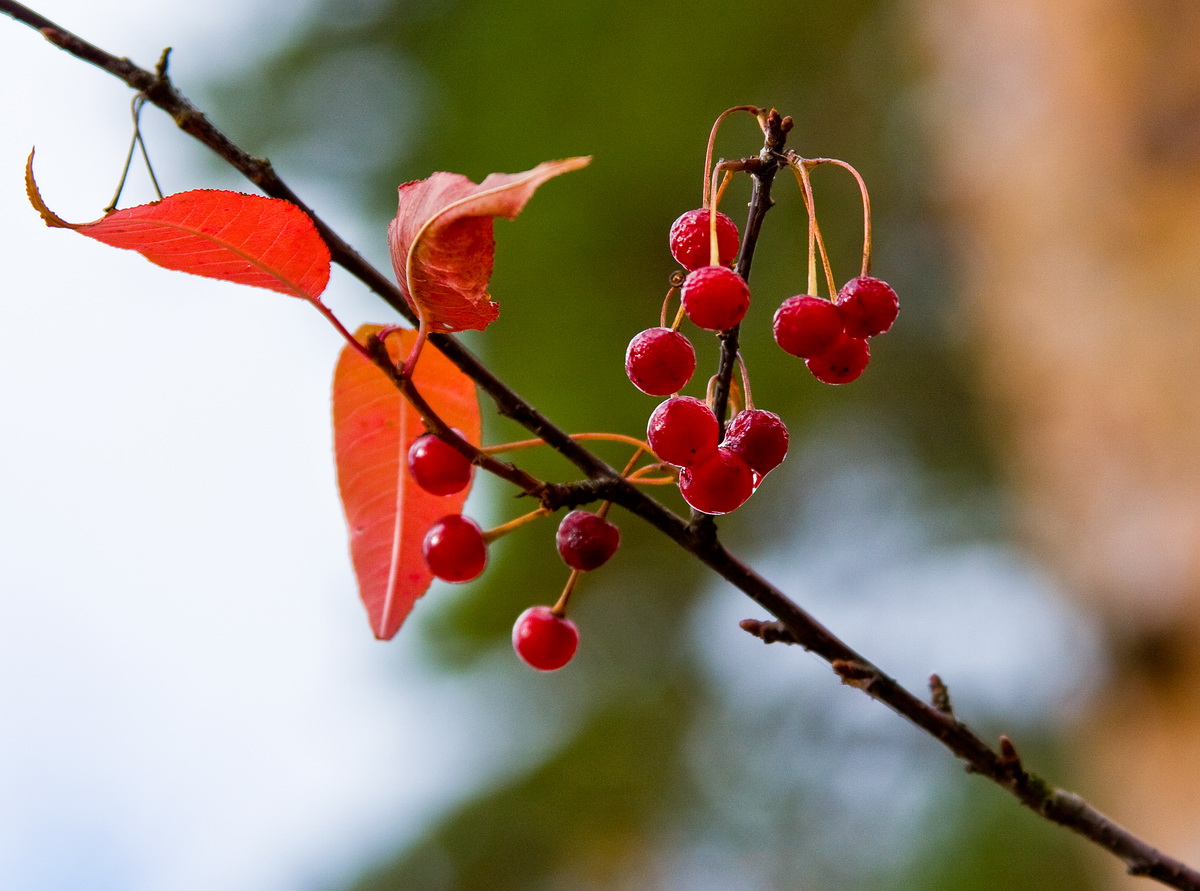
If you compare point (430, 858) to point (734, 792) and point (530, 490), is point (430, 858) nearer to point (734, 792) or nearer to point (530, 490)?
point (734, 792)

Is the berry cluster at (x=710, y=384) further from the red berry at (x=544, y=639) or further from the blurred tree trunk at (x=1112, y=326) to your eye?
the blurred tree trunk at (x=1112, y=326)

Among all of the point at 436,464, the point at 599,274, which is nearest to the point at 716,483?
the point at 436,464

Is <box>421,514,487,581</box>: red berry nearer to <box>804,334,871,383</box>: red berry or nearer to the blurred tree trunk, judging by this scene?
<box>804,334,871,383</box>: red berry

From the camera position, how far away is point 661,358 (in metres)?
0.37

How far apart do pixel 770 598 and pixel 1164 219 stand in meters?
1.45

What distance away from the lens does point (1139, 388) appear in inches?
60.9

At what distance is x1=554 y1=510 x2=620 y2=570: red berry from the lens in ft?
1.33

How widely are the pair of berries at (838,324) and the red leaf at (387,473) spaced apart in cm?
16

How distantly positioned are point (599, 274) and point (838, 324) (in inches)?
76.8

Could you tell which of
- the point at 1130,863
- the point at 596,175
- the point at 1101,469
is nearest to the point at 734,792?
the point at 1101,469

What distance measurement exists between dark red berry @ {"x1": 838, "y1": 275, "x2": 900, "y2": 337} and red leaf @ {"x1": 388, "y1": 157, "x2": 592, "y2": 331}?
144 mm

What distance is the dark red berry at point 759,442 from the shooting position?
1.27 feet

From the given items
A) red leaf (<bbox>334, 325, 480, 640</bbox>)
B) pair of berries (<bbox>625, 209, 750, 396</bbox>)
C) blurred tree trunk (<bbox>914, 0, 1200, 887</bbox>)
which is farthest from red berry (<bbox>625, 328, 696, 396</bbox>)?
blurred tree trunk (<bbox>914, 0, 1200, 887</bbox>)

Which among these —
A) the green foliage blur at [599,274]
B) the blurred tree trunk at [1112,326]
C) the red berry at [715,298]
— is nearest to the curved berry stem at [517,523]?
the red berry at [715,298]
